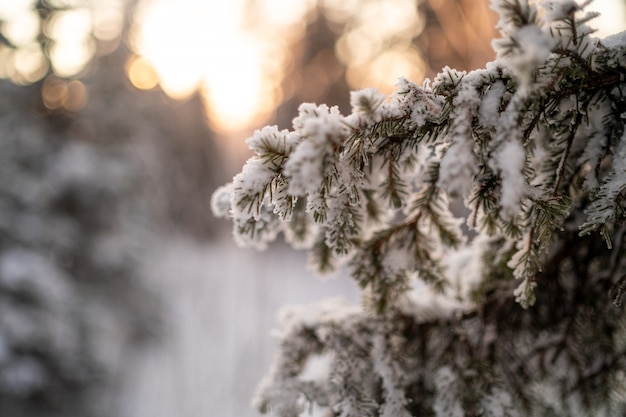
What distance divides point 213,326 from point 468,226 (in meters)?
11.5

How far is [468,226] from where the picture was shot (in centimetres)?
111

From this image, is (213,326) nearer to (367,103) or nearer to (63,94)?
(63,94)

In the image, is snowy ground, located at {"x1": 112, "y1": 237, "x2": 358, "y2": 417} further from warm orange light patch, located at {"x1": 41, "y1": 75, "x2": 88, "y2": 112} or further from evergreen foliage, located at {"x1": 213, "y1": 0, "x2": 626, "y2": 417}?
evergreen foliage, located at {"x1": 213, "y1": 0, "x2": 626, "y2": 417}

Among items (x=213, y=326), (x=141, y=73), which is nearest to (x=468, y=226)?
(x=213, y=326)

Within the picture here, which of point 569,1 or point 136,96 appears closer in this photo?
point 569,1

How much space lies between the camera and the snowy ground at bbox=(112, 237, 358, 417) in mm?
8609

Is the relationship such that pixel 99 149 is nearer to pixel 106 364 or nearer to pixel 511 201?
pixel 106 364

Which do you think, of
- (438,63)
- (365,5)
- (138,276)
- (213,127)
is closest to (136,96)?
(138,276)

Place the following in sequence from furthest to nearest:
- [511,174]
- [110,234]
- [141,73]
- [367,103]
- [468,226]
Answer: [141,73] → [110,234] → [468,226] → [367,103] → [511,174]

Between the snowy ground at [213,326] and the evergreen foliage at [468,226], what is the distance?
3.44 m

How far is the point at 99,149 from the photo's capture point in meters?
7.88

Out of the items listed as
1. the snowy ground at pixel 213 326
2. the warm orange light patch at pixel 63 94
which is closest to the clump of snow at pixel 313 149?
the snowy ground at pixel 213 326

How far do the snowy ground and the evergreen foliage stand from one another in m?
3.44

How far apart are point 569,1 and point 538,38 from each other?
0.57 feet
